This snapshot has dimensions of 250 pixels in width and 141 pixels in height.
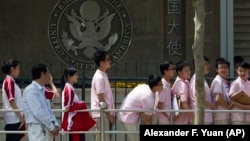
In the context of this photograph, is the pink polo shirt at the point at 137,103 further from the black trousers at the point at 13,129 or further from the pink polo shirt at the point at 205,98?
the black trousers at the point at 13,129

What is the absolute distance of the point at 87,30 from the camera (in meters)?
16.7

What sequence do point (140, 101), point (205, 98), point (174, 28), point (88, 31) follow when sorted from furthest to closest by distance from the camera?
point (88, 31)
point (174, 28)
point (205, 98)
point (140, 101)

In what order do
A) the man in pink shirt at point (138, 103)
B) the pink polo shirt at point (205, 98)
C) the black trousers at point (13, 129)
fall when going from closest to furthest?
the man in pink shirt at point (138, 103) → the pink polo shirt at point (205, 98) → the black trousers at point (13, 129)

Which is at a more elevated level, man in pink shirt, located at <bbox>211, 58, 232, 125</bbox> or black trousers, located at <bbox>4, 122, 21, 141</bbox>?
man in pink shirt, located at <bbox>211, 58, 232, 125</bbox>

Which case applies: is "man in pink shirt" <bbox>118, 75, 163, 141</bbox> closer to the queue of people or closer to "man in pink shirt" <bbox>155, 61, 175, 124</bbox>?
the queue of people

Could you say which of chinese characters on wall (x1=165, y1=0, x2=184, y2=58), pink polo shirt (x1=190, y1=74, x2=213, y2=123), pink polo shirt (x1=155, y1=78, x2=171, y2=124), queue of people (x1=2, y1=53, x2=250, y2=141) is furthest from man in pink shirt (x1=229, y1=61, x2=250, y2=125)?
chinese characters on wall (x1=165, y1=0, x2=184, y2=58)

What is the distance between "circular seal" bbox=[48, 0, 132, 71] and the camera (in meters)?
16.6

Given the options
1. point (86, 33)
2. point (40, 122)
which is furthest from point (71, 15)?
point (40, 122)

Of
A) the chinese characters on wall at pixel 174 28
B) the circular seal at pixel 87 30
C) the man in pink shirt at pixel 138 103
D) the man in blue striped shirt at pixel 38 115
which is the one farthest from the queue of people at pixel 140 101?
the circular seal at pixel 87 30

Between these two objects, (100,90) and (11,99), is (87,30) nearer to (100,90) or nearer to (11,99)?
(11,99)

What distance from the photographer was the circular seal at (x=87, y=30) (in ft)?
54.6

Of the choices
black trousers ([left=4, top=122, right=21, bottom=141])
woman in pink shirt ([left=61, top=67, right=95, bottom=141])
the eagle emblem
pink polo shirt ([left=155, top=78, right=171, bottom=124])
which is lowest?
black trousers ([left=4, top=122, right=21, bottom=141])

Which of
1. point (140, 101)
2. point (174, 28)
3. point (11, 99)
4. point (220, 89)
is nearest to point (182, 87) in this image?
point (220, 89)

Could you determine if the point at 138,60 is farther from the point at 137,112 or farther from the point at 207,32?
the point at 137,112
